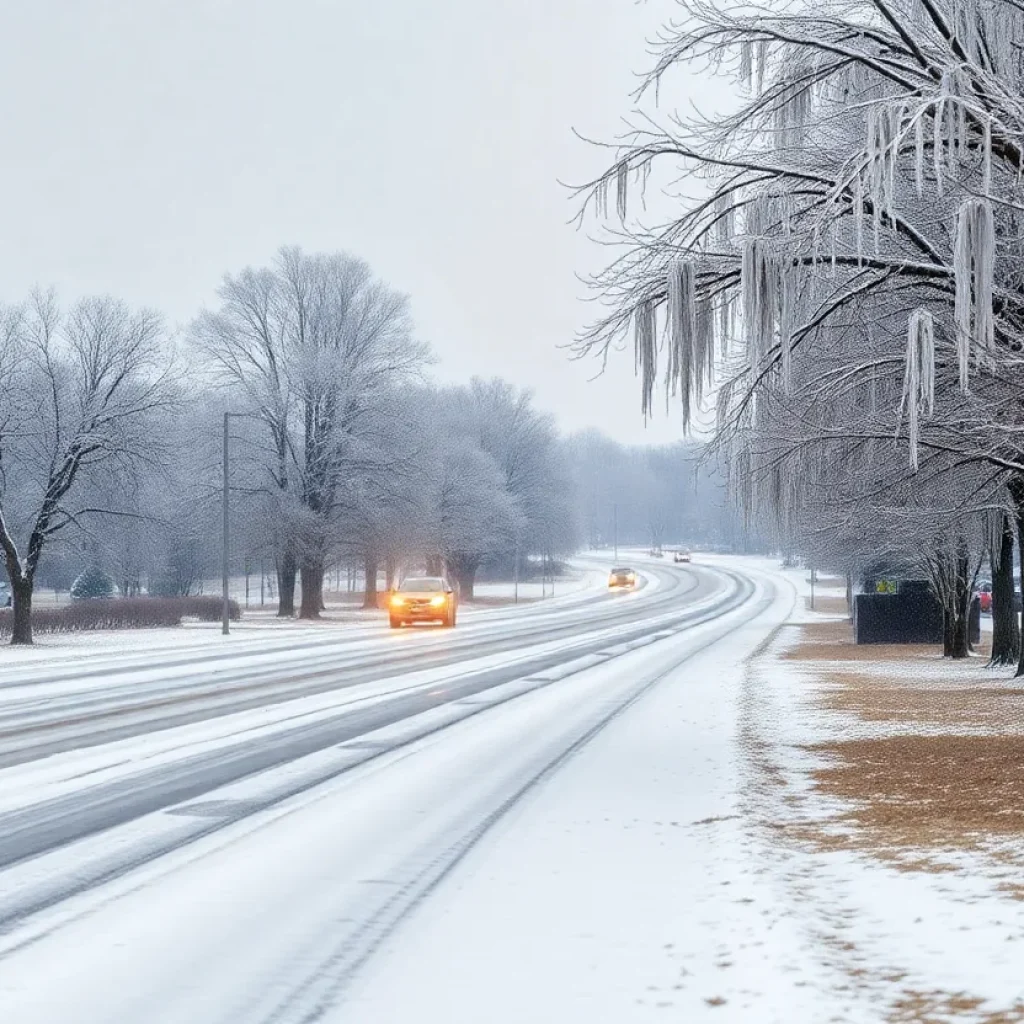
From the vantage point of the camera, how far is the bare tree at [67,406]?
129 feet

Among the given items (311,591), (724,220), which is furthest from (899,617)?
(724,220)

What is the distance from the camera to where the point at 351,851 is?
845 cm

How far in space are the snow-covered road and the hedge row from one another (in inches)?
1026

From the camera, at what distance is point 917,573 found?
40.2 m

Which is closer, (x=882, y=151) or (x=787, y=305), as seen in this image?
(x=882, y=151)

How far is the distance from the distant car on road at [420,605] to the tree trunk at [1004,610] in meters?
21.4

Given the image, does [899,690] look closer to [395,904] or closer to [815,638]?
[395,904]

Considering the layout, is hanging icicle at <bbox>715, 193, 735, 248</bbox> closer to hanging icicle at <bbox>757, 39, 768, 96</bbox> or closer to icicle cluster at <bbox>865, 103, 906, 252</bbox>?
hanging icicle at <bbox>757, 39, 768, 96</bbox>

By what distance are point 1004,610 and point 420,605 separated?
22.3m

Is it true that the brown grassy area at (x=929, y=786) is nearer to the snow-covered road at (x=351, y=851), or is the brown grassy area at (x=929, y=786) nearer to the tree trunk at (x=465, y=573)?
the snow-covered road at (x=351, y=851)

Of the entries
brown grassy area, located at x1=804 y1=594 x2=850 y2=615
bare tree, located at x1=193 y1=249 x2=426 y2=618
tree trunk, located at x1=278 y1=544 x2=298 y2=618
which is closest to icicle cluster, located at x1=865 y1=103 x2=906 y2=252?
bare tree, located at x1=193 y1=249 x2=426 y2=618

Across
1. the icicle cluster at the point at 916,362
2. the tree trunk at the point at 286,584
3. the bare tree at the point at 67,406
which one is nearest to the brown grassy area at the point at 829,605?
the tree trunk at the point at 286,584

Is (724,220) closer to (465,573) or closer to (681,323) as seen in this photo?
(681,323)

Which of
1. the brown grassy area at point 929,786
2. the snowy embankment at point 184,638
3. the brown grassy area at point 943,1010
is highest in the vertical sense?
the brown grassy area at point 943,1010
